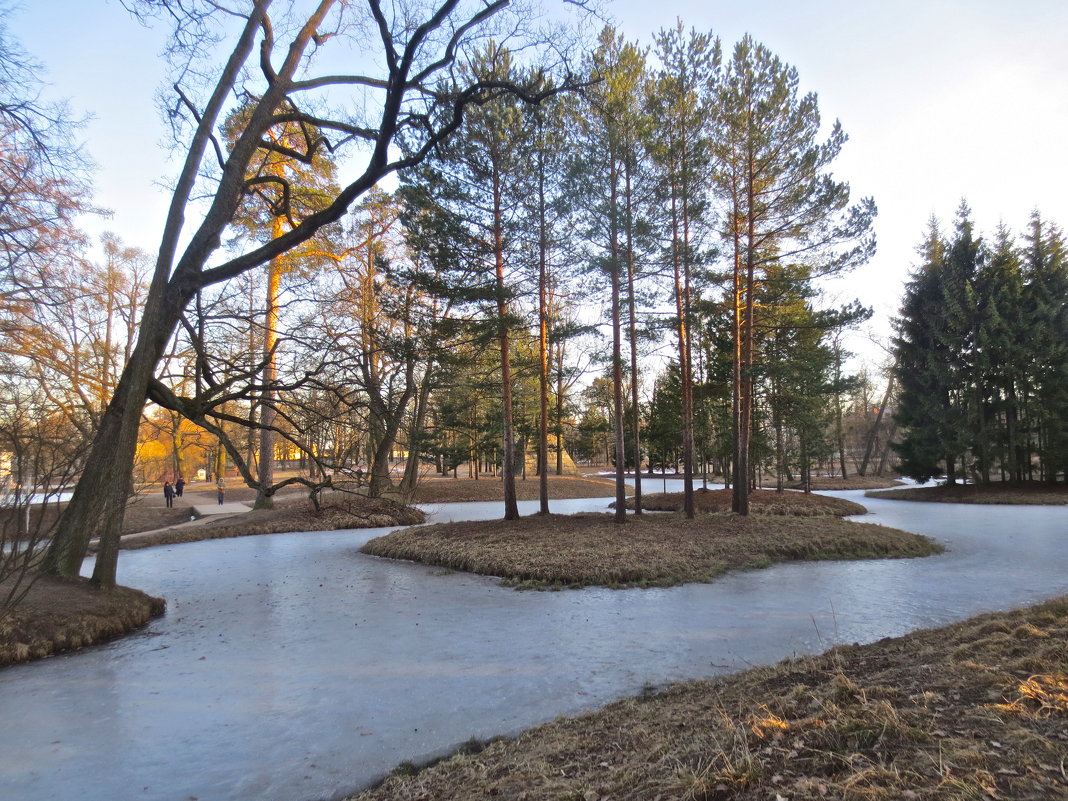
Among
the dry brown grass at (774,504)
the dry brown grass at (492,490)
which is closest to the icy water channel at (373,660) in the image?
the dry brown grass at (774,504)

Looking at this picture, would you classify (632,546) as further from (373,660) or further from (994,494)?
(994,494)

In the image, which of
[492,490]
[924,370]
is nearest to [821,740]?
[492,490]

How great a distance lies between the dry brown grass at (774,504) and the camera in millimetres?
18562

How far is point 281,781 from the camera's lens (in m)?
3.60

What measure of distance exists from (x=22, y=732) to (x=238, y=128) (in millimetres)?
12491

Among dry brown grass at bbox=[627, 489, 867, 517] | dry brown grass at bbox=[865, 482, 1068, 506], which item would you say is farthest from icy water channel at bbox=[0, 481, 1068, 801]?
dry brown grass at bbox=[865, 482, 1068, 506]

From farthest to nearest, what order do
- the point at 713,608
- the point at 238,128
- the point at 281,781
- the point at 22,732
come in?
the point at 238,128
the point at 713,608
the point at 22,732
the point at 281,781

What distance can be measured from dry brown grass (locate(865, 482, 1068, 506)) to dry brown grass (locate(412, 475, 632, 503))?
12327 millimetres

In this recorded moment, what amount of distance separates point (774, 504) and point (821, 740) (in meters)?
18.0

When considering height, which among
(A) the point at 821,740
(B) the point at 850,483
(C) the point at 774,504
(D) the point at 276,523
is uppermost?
(A) the point at 821,740

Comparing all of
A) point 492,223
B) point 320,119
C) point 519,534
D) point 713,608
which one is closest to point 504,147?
point 492,223

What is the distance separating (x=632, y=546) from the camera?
35.7ft

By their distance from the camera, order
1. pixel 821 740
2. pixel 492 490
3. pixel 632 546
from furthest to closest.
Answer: pixel 492 490, pixel 632 546, pixel 821 740

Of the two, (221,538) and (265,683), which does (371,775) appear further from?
(221,538)
